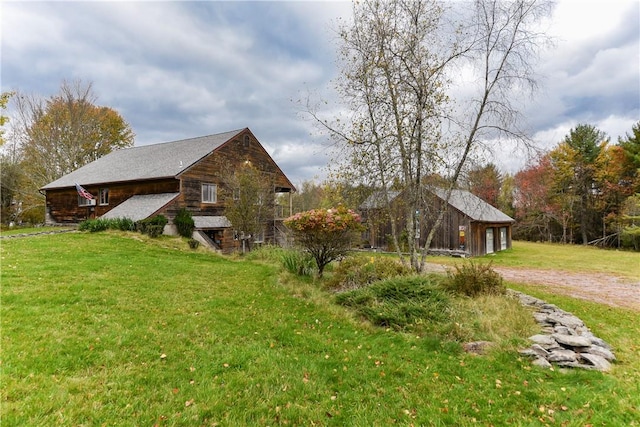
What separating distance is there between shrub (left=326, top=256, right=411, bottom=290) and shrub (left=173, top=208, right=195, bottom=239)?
1149 cm

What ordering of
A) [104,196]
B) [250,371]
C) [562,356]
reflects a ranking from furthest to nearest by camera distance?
[104,196] < [562,356] < [250,371]

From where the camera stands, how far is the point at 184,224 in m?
16.7

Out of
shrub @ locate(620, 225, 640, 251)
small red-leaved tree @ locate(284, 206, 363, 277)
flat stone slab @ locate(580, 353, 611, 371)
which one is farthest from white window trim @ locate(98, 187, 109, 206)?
shrub @ locate(620, 225, 640, 251)

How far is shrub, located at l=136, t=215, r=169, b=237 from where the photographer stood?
587 inches

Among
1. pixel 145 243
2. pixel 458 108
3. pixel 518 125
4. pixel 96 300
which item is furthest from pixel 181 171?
pixel 518 125

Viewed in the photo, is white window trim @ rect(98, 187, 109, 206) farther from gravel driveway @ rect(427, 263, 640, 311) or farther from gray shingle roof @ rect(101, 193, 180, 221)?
gravel driveway @ rect(427, 263, 640, 311)

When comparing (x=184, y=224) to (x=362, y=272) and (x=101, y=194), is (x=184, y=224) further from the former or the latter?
(x=362, y=272)

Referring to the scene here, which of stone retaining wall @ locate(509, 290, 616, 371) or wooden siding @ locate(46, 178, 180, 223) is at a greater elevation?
wooden siding @ locate(46, 178, 180, 223)

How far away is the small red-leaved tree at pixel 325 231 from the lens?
8.19m

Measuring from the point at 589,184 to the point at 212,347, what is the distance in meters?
36.0

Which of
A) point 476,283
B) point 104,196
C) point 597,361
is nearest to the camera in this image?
point 597,361

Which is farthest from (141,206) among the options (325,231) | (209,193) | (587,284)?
(587,284)

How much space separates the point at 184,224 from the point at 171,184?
3.02 meters

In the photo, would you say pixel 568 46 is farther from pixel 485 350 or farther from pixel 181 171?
pixel 181 171
